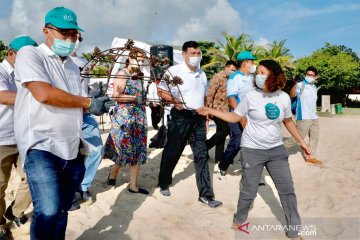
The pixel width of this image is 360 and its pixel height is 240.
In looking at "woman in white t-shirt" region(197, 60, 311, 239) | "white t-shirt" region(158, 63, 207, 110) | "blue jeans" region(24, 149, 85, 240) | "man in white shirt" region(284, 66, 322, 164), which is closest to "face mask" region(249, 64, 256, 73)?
"white t-shirt" region(158, 63, 207, 110)

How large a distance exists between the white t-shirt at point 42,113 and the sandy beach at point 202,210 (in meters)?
1.51

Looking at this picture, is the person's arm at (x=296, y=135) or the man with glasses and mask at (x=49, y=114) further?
the person's arm at (x=296, y=135)

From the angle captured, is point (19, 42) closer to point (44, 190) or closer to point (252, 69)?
point (44, 190)

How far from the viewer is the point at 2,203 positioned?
321 cm

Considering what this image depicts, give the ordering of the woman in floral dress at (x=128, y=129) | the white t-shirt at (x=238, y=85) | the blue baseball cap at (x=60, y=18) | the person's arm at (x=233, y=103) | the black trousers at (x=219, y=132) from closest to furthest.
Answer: the blue baseball cap at (x=60, y=18)
the woman in floral dress at (x=128, y=129)
the person's arm at (x=233, y=103)
the white t-shirt at (x=238, y=85)
the black trousers at (x=219, y=132)

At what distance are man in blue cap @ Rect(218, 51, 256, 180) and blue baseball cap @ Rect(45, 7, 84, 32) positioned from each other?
2918 mm

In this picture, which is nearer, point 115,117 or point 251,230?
Result: point 251,230

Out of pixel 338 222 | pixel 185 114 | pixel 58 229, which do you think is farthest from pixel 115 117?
pixel 338 222

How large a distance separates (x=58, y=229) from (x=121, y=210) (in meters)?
1.68

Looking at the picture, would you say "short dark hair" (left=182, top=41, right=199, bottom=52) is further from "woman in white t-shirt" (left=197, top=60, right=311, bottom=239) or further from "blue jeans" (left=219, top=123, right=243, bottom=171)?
"blue jeans" (left=219, top=123, right=243, bottom=171)

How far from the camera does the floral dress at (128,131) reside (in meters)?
4.32

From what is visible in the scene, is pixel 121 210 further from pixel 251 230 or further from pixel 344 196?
pixel 344 196

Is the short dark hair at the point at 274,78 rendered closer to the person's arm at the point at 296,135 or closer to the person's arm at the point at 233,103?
the person's arm at the point at 296,135

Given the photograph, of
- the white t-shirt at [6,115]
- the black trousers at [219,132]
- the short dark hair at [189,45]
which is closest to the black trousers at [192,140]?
the short dark hair at [189,45]
